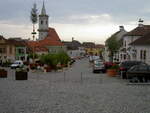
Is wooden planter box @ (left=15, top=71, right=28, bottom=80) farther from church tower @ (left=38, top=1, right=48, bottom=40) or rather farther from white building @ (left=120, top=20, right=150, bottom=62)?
church tower @ (left=38, top=1, right=48, bottom=40)

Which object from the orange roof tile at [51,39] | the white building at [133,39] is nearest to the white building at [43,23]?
the orange roof tile at [51,39]

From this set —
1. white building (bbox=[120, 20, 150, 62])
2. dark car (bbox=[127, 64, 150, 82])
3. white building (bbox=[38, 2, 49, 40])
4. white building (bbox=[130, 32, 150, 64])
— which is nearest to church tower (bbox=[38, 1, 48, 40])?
white building (bbox=[38, 2, 49, 40])

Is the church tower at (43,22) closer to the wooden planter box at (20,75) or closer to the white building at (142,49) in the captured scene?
the white building at (142,49)

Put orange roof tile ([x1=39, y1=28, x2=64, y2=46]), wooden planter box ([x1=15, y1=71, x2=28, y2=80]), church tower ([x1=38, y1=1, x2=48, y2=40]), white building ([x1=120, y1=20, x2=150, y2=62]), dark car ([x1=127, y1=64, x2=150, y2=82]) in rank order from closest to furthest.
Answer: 1. dark car ([x1=127, y1=64, x2=150, y2=82])
2. wooden planter box ([x1=15, y1=71, x2=28, y2=80])
3. white building ([x1=120, y1=20, x2=150, y2=62])
4. church tower ([x1=38, y1=1, x2=48, y2=40])
5. orange roof tile ([x1=39, y1=28, x2=64, y2=46])

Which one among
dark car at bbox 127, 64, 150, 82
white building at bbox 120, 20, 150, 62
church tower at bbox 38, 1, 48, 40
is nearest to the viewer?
dark car at bbox 127, 64, 150, 82

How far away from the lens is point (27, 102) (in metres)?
16.2

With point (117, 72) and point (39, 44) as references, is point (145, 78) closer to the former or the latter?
point (117, 72)

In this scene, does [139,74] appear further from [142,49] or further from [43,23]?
[43,23]

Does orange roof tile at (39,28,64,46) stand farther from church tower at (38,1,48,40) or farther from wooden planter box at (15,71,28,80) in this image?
wooden planter box at (15,71,28,80)

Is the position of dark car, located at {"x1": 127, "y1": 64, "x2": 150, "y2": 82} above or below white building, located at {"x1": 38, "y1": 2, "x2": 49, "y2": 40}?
below

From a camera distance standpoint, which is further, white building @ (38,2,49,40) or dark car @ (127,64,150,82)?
white building @ (38,2,49,40)

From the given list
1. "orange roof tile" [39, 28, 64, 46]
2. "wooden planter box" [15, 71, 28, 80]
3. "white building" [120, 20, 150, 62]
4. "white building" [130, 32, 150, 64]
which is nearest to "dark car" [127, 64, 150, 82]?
"wooden planter box" [15, 71, 28, 80]

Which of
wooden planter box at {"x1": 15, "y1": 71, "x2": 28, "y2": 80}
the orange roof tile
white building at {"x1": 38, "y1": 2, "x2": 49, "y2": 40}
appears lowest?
wooden planter box at {"x1": 15, "y1": 71, "x2": 28, "y2": 80}

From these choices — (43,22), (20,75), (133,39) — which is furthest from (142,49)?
(43,22)
